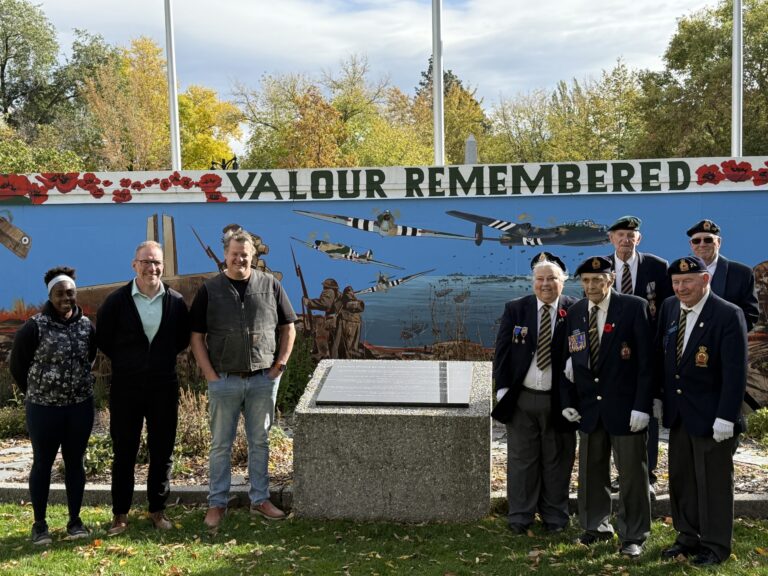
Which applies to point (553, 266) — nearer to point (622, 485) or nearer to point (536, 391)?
point (536, 391)

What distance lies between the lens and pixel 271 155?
3659 cm

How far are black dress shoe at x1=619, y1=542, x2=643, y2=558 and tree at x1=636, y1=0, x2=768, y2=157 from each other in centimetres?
2838

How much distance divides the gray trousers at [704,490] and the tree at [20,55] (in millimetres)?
49819

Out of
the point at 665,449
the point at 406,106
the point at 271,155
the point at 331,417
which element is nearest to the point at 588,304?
the point at 331,417

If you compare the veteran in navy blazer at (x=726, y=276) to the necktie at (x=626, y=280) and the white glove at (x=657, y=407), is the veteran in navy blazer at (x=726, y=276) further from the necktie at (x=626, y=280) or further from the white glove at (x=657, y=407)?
the white glove at (x=657, y=407)

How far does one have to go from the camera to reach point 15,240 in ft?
33.7

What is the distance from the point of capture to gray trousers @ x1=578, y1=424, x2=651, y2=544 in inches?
197

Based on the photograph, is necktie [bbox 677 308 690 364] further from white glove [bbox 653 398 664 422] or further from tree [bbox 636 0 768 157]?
tree [bbox 636 0 768 157]

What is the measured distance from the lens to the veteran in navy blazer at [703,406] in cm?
468

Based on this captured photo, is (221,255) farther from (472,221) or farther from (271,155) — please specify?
(271,155)

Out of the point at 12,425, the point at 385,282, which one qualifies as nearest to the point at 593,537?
the point at 385,282

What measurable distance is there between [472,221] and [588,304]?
15.5ft

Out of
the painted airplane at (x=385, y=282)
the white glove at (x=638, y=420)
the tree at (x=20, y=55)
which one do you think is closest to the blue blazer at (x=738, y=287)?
the white glove at (x=638, y=420)

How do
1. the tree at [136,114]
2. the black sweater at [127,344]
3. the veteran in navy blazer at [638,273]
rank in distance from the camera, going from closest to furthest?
the black sweater at [127,344]
the veteran in navy blazer at [638,273]
the tree at [136,114]
